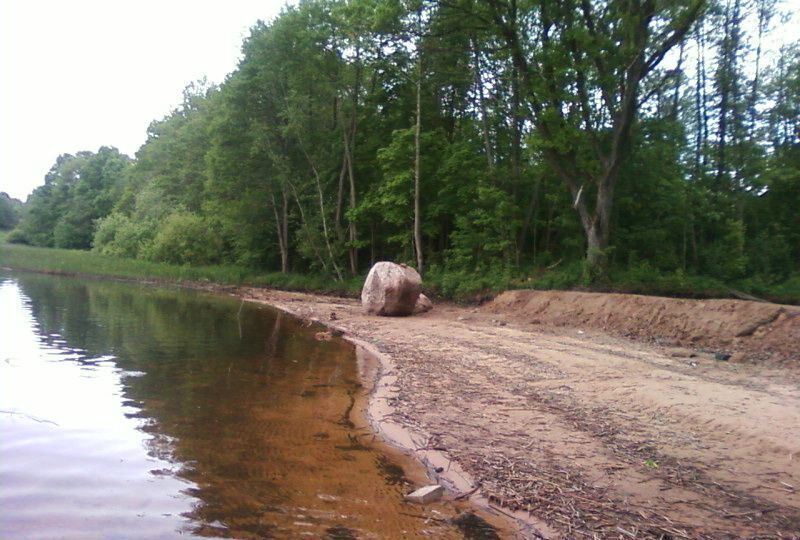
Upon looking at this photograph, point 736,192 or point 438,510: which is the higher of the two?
point 736,192

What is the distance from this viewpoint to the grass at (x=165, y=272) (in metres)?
31.4

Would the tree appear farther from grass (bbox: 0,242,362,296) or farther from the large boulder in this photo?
grass (bbox: 0,242,362,296)

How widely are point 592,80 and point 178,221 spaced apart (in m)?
32.0

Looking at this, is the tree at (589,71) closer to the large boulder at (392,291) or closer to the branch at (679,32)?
the branch at (679,32)

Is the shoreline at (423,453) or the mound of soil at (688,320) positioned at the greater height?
the mound of soil at (688,320)

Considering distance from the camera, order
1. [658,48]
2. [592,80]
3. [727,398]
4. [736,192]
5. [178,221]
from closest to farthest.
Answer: [727,398] → [658,48] → [592,80] → [736,192] → [178,221]

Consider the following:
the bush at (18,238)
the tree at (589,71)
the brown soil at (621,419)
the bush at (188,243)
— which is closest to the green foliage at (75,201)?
the bush at (18,238)

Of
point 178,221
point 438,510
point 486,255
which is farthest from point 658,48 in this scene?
point 178,221

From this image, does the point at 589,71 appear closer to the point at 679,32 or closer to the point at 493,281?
the point at 679,32

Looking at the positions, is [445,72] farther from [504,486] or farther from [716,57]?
[504,486]

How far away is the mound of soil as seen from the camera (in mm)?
10938

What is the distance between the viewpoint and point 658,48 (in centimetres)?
1684

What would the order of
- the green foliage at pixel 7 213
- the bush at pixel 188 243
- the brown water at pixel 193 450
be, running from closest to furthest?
the brown water at pixel 193 450
the bush at pixel 188 243
the green foliage at pixel 7 213

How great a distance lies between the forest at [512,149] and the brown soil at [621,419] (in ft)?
21.5
